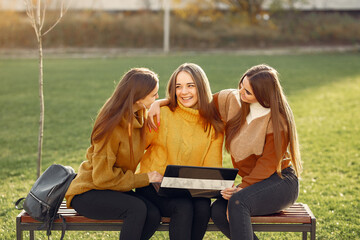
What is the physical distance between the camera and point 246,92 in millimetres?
3180

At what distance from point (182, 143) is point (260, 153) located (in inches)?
22.0

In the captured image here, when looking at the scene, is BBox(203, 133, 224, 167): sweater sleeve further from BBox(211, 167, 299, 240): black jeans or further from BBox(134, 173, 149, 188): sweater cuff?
BBox(134, 173, 149, 188): sweater cuff

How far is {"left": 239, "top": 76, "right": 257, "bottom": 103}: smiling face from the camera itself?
10.3 ft

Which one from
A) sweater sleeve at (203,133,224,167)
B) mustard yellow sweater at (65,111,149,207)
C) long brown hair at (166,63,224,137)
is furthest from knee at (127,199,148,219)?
long brown hair at (166,63,224,137)

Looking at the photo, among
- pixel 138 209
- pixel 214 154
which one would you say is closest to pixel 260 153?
pixel 214 154

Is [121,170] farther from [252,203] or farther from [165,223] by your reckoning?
[252,203]

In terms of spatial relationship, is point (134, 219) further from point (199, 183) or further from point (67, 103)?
point (67, 103)

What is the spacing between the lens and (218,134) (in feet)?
10.8

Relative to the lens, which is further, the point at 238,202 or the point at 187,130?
the point at 187,130

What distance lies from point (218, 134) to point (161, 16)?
88.4 ft

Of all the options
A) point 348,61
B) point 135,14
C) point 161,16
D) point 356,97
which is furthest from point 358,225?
point 135,14

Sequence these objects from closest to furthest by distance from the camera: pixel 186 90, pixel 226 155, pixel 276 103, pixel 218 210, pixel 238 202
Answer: pixel 238 202 < pixel 218 210 < pixel 276 103 < pixel 186 90 < pixel 226 155

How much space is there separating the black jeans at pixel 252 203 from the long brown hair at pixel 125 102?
Answer: 0.72 meters

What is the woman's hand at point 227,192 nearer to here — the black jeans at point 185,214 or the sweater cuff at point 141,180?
the black jeans at point 185,214
